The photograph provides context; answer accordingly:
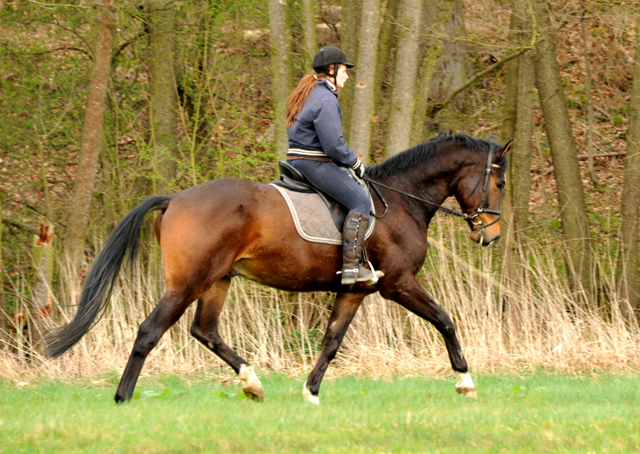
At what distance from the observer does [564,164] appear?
39.3 ft

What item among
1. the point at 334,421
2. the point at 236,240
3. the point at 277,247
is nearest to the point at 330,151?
the point at 277,247

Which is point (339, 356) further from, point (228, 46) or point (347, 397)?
point (228, 46)

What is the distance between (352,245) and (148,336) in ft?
6.14

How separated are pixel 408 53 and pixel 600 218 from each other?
5.70m

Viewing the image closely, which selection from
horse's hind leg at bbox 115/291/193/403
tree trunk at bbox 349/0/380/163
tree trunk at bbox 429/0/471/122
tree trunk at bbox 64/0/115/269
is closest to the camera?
horse's hind leg at bbox 115/291/193/403

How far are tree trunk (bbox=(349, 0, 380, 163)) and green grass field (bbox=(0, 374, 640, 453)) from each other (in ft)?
12.2

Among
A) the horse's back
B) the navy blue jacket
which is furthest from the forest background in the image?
the navy blue jacket

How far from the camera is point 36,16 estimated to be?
1112cm

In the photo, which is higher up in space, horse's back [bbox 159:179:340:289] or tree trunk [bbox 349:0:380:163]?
tree trunk [bbox 349:0:380:163]

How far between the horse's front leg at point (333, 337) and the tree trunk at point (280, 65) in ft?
12.2

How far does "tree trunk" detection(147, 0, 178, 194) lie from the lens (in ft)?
37.0

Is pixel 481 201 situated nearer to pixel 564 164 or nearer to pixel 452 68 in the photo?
pixel 564 164

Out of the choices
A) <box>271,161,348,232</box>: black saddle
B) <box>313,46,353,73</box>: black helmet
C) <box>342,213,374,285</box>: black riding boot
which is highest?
<box>313,46,353,73</box>: black helmet

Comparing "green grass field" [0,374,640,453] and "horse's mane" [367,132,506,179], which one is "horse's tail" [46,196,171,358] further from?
"horse's mane" [367,132,506,179]
